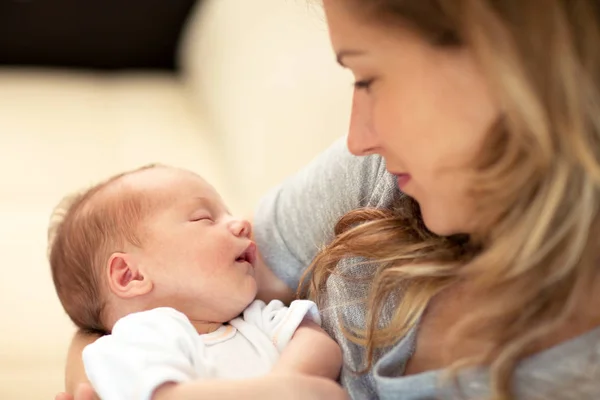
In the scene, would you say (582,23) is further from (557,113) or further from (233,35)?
(233,35)

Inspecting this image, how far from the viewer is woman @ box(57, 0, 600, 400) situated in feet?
2.07

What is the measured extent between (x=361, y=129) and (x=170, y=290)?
33cm

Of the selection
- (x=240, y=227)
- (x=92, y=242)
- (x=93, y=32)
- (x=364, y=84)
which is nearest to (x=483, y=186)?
(x=364, y=84)

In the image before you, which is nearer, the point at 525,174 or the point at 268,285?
the point at 525,174

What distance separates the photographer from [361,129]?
2.47 ft

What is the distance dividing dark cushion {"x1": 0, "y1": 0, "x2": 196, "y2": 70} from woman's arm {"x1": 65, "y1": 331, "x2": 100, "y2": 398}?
1660 mm

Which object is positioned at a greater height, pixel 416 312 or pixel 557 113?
pixel 557 113

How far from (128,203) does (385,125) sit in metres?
0.39

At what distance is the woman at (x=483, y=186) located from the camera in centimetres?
63

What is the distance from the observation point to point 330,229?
3.15 feet

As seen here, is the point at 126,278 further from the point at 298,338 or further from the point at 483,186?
the point at 483,186

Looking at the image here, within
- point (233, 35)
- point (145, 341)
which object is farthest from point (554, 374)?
point (233, 35)

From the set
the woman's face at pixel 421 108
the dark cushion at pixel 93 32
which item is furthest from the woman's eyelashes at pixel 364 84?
the dark cushion at pixel 93 32

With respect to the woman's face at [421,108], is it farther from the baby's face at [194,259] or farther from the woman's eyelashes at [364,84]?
the baby's face at [194,259]
